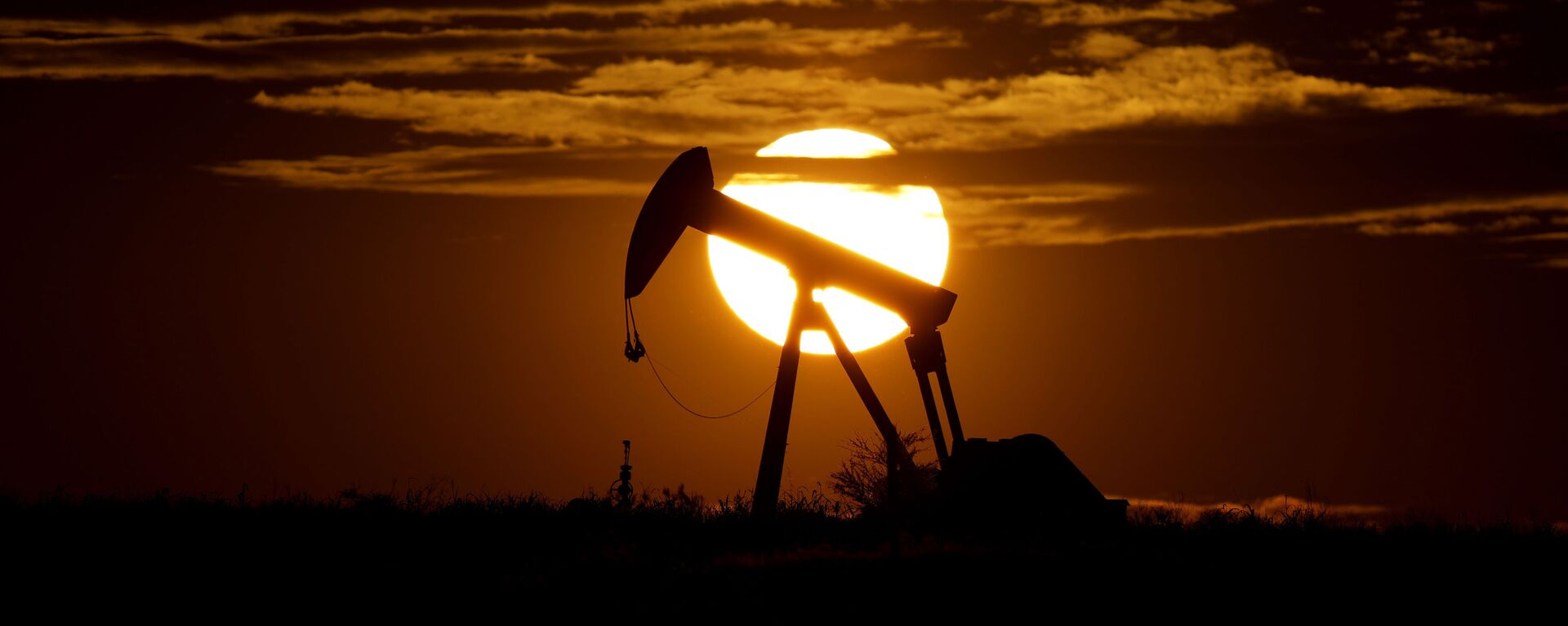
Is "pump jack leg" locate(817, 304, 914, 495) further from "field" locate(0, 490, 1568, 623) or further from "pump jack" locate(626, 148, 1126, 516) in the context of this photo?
"field" locate(0, 490, 1568, 623)

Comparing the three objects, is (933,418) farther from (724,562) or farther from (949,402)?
(724,562)

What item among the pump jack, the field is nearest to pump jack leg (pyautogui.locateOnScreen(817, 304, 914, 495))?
the pump jack

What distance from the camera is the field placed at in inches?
408

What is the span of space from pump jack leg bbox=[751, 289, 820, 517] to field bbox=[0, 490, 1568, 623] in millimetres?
1156

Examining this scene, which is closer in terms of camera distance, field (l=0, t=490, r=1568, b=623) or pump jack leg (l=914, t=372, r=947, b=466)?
field (l=0, t=490, r=1568, b=623)

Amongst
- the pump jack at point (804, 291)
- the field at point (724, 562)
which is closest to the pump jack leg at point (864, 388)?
the pump jack at point (804, 291)

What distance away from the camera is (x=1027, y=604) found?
1037 centimetres

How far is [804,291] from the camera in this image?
59.9 ft

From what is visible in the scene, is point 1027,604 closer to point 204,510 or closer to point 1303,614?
point 1303,614

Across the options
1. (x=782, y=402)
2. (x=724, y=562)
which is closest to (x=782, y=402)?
(x=782, y=402)

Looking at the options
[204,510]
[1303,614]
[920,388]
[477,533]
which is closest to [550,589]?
[477,533]

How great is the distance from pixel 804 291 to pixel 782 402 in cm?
145

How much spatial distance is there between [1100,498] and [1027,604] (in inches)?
282

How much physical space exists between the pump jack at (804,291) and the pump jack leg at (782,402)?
0.03 ft
